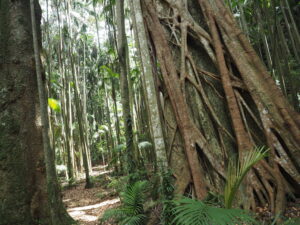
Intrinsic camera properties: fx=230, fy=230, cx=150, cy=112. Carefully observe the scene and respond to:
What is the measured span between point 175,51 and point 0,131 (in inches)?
116

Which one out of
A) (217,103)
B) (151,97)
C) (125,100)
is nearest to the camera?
(151,97)

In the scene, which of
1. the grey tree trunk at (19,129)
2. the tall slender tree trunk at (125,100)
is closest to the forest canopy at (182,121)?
the grey tree trunk at (19,129)

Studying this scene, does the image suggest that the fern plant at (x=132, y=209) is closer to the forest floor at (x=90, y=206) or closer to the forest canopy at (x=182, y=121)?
the forest canopy at (x=182, y=121)

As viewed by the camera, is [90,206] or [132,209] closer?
[132,209]

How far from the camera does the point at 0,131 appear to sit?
297 cm

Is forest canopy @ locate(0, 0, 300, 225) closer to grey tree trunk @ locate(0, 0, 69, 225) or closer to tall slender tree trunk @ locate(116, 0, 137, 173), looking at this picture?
grey tree trunk @ locate(0, 0, 69, 225)

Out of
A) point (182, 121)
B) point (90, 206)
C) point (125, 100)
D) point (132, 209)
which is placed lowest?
point (90, 206)

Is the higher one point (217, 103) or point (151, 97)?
point (151, 97)

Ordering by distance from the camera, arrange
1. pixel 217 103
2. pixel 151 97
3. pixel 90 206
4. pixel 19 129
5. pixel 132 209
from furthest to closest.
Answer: pixel 90 206
pixel 217 103
pixel 132 209
pixel 151 97
pixel 19 129

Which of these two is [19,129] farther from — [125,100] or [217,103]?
[217,103]

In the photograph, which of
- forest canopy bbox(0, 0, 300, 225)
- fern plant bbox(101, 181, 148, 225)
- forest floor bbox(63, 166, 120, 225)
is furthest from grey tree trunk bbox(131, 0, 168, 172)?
forest floor bbox(63, 166, 120, 225)

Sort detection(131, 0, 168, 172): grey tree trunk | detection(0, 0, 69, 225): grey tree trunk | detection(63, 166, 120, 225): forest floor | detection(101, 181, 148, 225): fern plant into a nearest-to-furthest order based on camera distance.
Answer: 1. detection(0, 0, 69, 225): grey tree trunk
2. detection(131, 0, 168, 172): grey tree trunk
3. detection(101, 181, 148, 225): fern plant
4. detection(63, 166, 120, 225): forest floor

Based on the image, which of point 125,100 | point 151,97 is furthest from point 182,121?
point 125,100

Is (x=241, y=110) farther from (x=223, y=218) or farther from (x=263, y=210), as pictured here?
(x=223, y=218)
